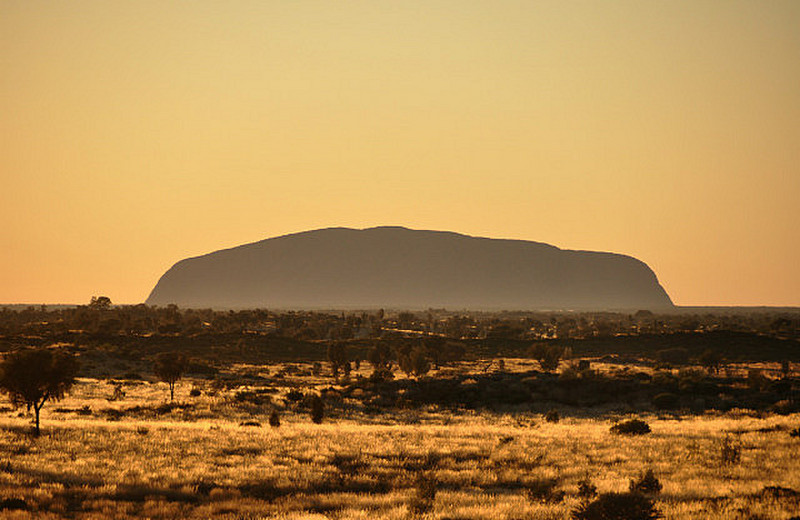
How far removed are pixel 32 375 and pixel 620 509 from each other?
30007 millimetres

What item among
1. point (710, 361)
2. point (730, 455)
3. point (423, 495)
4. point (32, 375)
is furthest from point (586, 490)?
point (710, 361)

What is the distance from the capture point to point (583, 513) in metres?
16.7

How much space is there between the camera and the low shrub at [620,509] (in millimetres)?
16375

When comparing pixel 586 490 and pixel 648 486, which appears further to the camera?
pixel 648 486

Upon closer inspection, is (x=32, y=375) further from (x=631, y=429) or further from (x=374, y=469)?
(x=631, y=429)

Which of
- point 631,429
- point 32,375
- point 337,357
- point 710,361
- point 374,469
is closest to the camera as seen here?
point 374,469

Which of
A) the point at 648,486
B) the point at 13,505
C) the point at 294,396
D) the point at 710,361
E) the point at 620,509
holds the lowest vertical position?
the point at 294,396

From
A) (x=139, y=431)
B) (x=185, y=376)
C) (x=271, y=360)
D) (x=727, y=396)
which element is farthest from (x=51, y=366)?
(x=271, y=360)

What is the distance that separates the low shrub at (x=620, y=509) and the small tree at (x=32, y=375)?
27.5 meters

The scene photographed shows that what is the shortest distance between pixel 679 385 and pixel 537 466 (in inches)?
1517

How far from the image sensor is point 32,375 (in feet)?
113

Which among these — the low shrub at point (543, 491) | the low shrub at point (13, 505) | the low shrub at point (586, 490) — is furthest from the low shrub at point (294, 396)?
the low shrub at point (13, 505)

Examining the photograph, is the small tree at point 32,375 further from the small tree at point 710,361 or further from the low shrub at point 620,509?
the small tree at point 710,361

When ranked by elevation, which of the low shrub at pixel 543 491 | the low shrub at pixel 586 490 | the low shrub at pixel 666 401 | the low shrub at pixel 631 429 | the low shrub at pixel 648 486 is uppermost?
the low shrub at pixel 648 486
